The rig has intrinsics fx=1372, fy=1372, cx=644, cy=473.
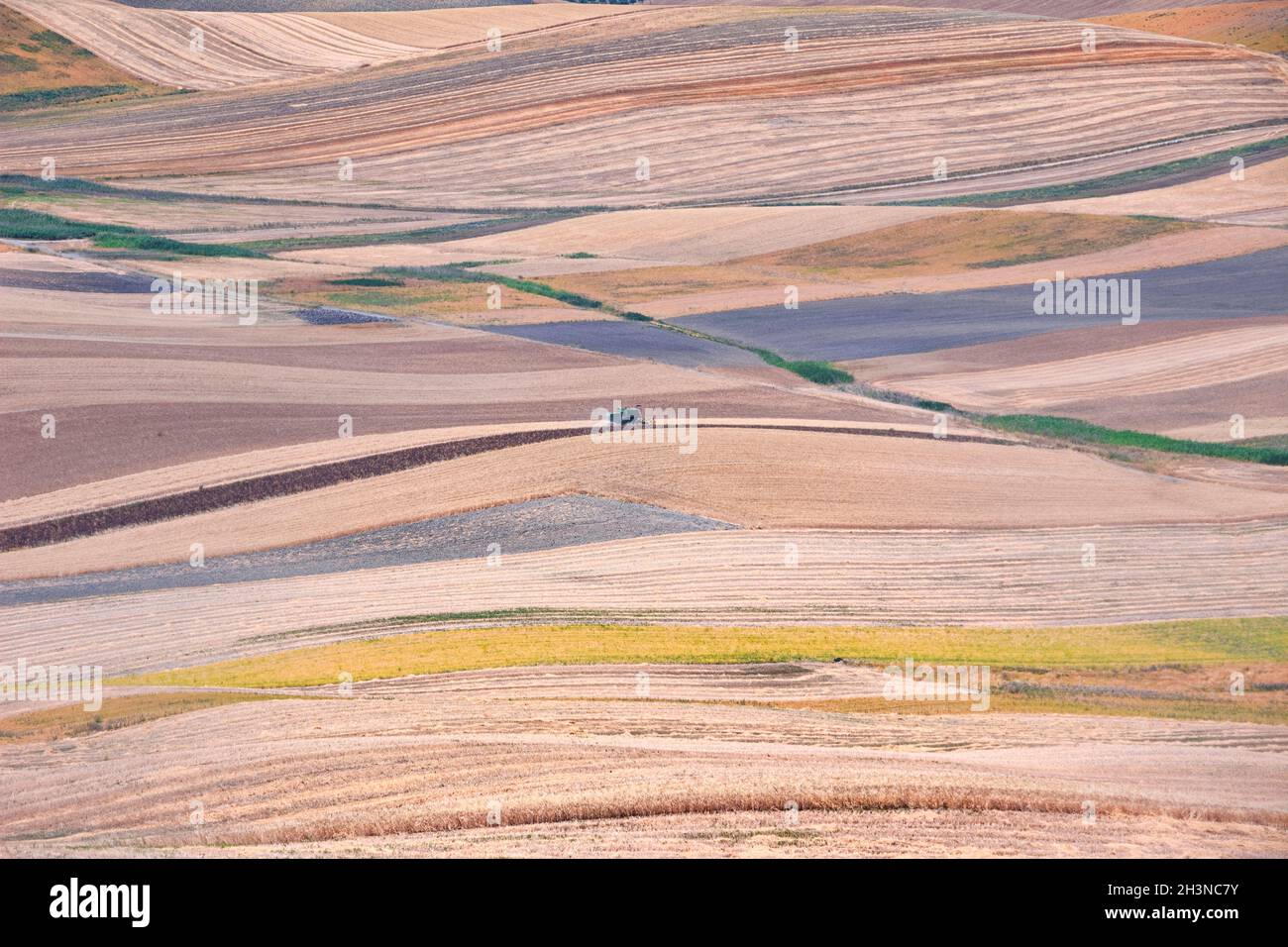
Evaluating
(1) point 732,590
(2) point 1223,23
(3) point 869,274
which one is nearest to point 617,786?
(1) point 732,590

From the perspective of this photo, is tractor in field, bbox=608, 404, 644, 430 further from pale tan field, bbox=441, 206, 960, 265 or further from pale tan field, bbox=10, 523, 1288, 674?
pale tan field, bbox=441, 206, 960, 265

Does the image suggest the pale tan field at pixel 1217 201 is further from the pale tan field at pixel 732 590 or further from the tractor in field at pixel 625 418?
the pale tan field at pixel 732 590

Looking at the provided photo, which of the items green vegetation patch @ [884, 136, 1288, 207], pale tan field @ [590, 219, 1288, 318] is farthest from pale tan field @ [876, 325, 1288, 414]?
green vegetation patch @ [884, 136, 1288, 207]

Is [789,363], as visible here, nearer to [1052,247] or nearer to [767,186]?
[1052,247]

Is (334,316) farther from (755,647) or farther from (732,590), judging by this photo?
(755,647)

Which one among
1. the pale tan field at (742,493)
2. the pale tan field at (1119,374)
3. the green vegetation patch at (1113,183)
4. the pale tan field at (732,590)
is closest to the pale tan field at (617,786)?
the pale tan field at (732,590)

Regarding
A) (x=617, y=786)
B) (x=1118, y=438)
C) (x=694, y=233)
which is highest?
(x=694, y=233)
